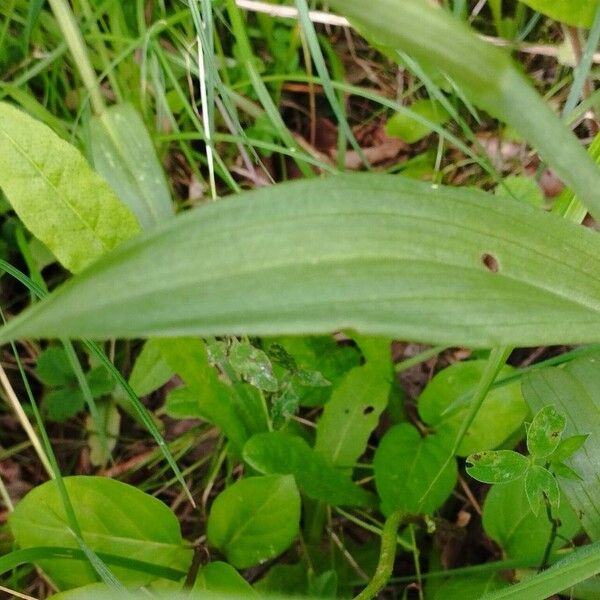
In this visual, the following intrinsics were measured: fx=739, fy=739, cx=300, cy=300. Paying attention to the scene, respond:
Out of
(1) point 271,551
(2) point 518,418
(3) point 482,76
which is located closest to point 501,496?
(2) point 518,418

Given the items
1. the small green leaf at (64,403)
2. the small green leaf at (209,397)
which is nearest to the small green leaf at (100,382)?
the small green leaf at (64,403)

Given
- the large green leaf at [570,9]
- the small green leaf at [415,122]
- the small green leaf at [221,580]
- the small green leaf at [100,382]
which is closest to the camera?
the small green leaf at [221,580]

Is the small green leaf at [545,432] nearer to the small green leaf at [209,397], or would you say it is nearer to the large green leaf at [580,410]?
the large green leaf at [580,410]

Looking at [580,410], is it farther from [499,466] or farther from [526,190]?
[526,190]

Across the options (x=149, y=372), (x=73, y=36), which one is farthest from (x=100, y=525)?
(x=73, y=36)

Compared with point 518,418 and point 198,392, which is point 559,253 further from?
point 198,392
